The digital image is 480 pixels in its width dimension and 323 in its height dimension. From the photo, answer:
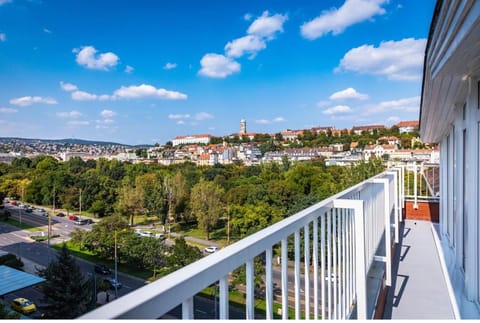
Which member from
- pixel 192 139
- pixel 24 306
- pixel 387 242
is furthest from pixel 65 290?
pixel 192 139

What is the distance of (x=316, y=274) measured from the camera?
3.50 ft

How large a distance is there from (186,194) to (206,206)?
3.27 metres

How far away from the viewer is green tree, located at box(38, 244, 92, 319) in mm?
9438

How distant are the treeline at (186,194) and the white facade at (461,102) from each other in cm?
1544

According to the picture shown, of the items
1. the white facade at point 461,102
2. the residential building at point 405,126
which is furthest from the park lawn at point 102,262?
the residential building at point 405,126

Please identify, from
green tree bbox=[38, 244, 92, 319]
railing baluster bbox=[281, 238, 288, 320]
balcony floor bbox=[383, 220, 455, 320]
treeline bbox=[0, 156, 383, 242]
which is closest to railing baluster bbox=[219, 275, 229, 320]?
railing baluster bbox=[281, 238, 288, 320]

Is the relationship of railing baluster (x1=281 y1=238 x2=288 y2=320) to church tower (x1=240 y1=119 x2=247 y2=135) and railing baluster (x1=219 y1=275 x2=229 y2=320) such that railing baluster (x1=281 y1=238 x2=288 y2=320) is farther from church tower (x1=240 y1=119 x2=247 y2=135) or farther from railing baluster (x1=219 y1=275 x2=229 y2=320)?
church tower (x1=240 y1=119 x2=247 y2=135)

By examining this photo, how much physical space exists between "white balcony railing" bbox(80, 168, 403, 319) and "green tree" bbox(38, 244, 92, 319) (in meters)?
9.70

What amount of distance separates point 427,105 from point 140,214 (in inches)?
1042

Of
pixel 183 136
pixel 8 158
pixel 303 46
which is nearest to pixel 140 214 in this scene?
pixel 8 158

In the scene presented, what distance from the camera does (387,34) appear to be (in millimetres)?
29219

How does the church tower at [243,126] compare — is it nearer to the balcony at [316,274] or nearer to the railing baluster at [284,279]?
the balcony at [316,274]

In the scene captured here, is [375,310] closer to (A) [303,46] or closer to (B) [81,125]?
(A) [303,46]

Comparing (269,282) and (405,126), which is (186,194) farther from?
(405,126)
